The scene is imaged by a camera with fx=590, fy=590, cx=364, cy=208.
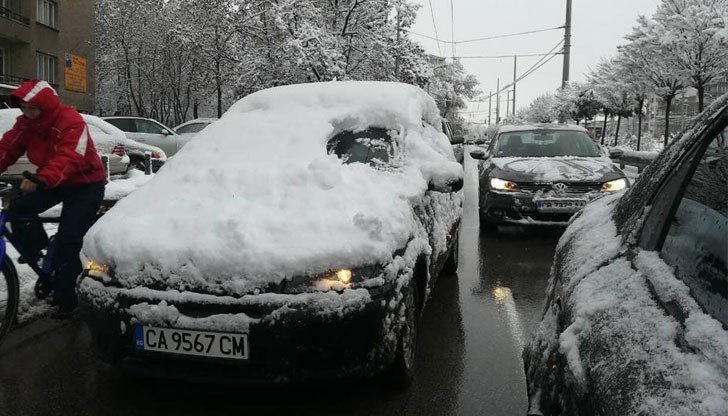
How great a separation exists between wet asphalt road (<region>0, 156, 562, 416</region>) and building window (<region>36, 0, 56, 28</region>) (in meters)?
30.1

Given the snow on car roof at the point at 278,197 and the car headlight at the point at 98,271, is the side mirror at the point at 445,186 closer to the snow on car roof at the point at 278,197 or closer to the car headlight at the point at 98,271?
the snow on car roof at the point at 278,197

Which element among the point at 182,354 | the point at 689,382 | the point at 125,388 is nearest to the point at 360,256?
the point at 182,354

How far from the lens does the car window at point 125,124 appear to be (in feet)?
57.4

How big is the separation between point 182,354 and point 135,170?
12.9 meters

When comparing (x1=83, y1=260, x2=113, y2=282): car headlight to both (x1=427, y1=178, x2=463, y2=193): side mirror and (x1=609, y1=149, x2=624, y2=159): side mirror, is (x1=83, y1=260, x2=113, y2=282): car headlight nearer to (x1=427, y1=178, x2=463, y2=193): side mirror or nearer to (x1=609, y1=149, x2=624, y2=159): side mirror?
(x1=427, y1=178, x2=463, y2=193): side mirror

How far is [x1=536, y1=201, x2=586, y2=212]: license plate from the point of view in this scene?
6791 millimetres

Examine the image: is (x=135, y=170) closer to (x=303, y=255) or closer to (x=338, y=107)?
(x=338, y=107)

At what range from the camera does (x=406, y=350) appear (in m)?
3.08

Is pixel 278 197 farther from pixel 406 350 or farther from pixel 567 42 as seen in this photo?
pixel 567 42

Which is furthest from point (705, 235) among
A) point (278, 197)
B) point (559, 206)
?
point (559, 206)

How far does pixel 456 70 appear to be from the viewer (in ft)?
246

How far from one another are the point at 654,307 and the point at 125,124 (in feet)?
59.8

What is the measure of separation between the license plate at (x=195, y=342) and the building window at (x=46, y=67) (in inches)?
1204

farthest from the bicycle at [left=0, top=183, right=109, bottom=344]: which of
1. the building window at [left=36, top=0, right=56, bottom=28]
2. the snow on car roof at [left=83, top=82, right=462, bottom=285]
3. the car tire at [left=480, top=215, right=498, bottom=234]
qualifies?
the building window at [left=36, top=0, right=56, bottom=28]
